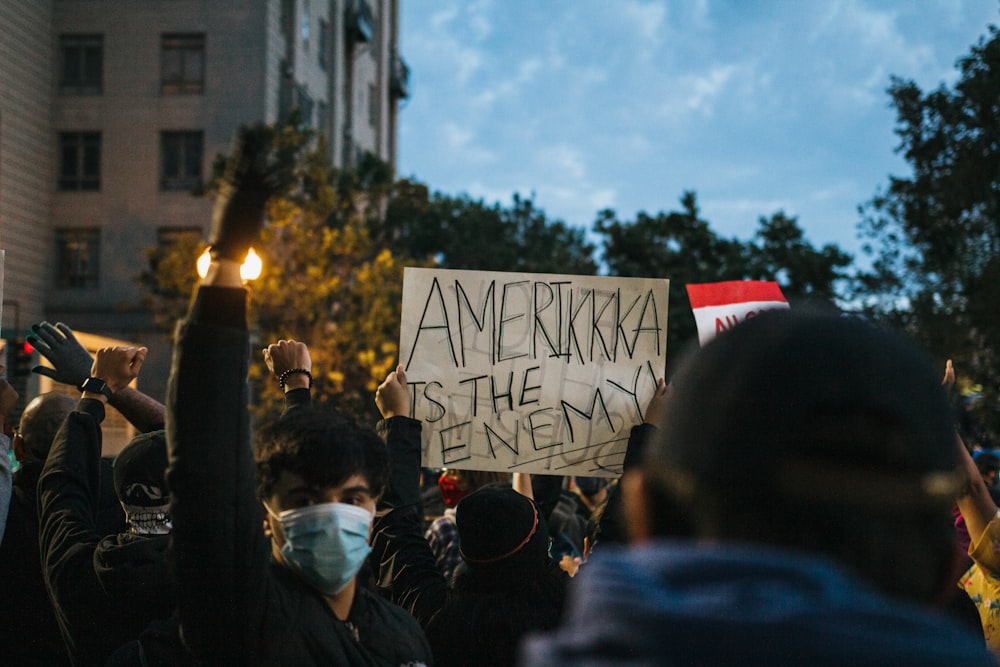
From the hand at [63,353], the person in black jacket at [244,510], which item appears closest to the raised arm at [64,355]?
the hand at [63,353]

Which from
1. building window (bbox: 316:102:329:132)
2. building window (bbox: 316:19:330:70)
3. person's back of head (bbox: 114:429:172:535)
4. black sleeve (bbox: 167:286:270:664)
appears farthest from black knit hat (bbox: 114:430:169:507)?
building window (bbox: 316:19:330:70)

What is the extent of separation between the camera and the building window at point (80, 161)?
29378 millimetres

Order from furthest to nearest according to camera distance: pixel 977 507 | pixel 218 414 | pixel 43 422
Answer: pixel 43 422, pixel 977 507, pixel 218 414

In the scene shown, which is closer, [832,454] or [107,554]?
[832,454]

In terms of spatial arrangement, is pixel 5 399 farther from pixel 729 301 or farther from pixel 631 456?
pixel 729 301

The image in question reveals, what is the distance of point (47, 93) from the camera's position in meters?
28.5

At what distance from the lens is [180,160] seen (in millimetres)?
29766

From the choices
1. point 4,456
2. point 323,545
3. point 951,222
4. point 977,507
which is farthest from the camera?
point 951,222

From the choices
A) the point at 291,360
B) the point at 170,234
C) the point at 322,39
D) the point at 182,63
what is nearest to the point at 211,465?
the point at 291,360

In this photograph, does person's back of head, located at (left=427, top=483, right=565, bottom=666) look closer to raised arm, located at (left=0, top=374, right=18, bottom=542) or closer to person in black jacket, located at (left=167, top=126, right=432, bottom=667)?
person in black jacket, located at (left=167, top=126, right=432, bottom=667)

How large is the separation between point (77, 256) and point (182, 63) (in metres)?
6.43

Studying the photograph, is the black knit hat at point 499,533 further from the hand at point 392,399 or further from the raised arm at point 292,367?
the raised arm at point 292,367

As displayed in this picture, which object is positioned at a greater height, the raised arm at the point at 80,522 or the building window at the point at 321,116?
the building window at the point at 321,116

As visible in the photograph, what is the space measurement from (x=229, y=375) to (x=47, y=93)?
30267 millimetres
